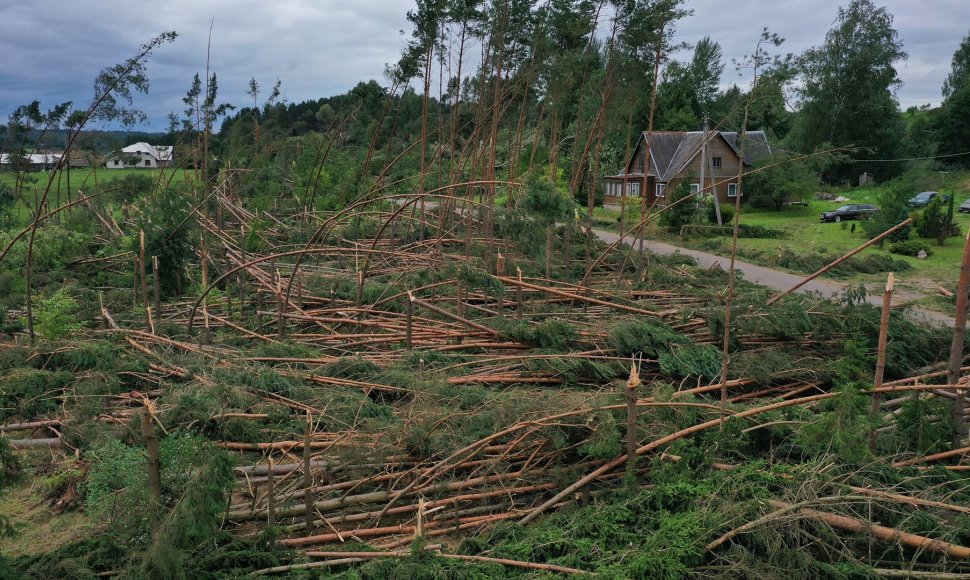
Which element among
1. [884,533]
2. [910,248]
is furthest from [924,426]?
[910,248]

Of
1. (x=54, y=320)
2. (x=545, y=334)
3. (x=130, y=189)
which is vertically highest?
(x=130, y=189)

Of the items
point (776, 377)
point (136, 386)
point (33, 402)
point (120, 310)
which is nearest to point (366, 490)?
point (136, 386)

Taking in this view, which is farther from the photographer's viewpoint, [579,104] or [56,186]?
[56,186]

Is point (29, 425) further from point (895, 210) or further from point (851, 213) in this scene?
point (851, 213)

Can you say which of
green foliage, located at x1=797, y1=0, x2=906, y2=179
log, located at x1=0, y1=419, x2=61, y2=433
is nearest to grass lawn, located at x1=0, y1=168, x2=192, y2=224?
log, located at x1=0, y1=419, x2=61, y2=433

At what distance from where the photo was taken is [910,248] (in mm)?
17547

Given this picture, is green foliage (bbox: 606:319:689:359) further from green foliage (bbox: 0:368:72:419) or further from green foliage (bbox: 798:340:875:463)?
green foliage (bbox: 0:368:72:419)

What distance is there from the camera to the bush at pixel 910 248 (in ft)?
57.5

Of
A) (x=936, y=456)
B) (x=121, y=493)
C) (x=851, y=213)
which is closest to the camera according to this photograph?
(x=121, y=493)

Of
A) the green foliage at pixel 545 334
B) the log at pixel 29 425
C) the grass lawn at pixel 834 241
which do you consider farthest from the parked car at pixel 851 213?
the log at pixel 29 425

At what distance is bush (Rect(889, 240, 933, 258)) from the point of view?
17531 millimetres

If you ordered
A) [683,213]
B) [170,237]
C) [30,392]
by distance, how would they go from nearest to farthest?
[30,392]
[170,237]
[683,213]

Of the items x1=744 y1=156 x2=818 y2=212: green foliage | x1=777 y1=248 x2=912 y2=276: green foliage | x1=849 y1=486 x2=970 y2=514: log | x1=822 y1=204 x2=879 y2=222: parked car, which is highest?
x1=744 y1=156 x2=818 y2=212: green foliage

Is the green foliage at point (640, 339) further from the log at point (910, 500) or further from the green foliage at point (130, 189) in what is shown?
the green foliage at point (130, 189)
